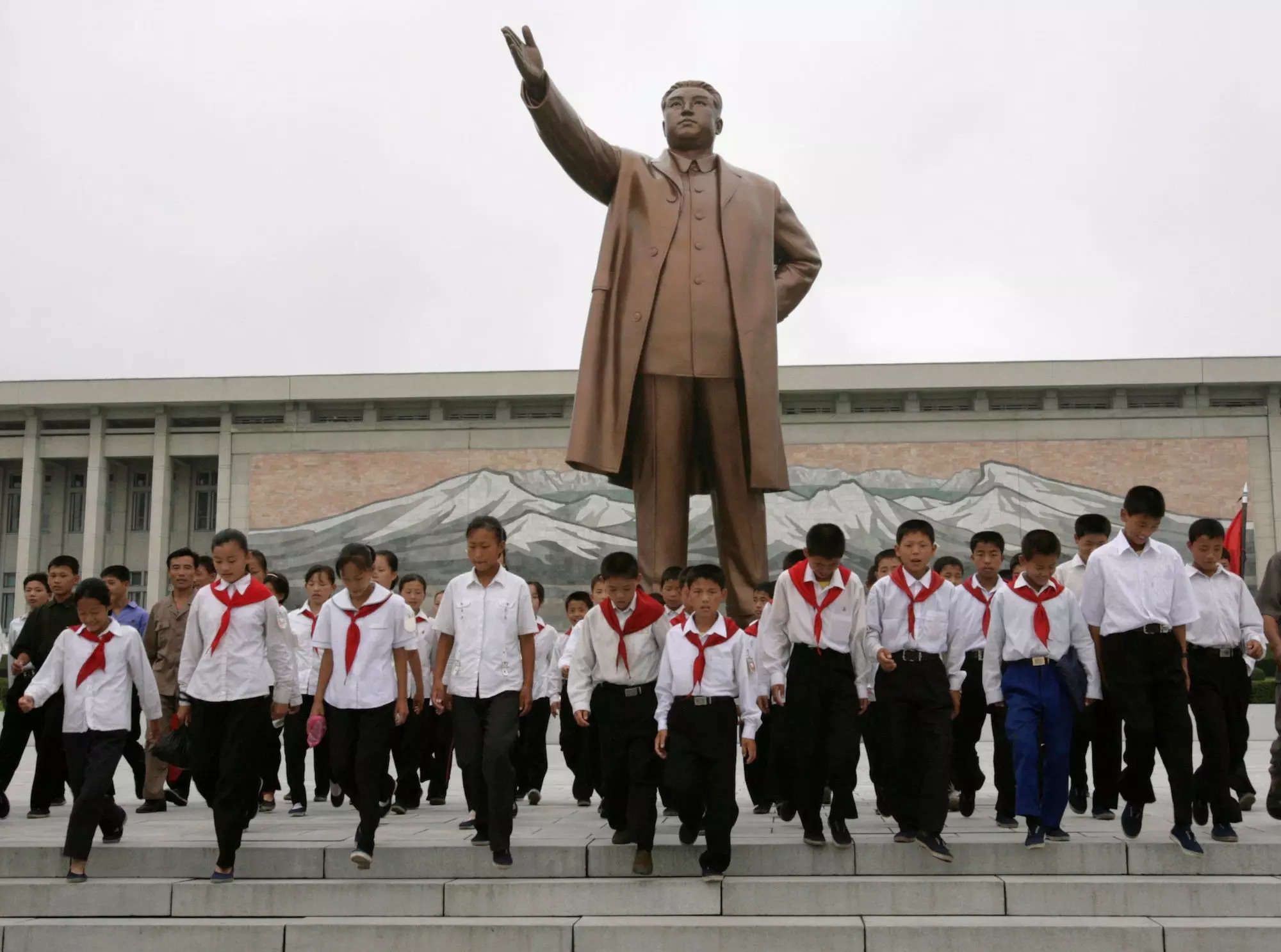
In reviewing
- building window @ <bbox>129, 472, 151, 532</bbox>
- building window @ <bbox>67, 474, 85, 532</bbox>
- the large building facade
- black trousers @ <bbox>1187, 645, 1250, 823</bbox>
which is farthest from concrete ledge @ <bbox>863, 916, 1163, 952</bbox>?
building window @ <bbox>67, 474, 85, 532</bbox>

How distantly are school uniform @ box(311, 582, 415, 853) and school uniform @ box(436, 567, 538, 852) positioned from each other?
0.78ft

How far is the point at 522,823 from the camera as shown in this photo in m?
5.60

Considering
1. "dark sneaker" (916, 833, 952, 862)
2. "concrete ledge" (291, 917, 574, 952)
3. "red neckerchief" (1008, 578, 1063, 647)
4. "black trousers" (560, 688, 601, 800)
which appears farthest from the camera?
"black trousers" (560, 688, 601, 800)

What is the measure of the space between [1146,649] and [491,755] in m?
2.57

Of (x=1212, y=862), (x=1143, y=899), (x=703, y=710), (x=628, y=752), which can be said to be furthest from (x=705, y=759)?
(x=1212, y=862)

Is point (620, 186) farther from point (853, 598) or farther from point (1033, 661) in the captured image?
point (1033, 661)

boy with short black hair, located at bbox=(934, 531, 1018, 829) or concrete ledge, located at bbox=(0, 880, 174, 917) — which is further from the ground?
boy with short black hair, located at bbox=(934, 531, 1018, 829)

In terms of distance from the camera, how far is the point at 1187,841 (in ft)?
14.8

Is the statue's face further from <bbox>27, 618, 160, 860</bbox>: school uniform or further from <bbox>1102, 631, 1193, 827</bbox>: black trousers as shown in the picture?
<bbox>27, 618, 160, 860</bbox>: school uniform

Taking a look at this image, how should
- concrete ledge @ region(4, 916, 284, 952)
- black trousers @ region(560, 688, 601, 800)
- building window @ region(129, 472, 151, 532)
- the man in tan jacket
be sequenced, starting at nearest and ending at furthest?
1. concrete ledge @ region(4, 916, 284, 952)
2. black trousers @ region(560, 688, 601, 800)
3. the man in tan jacket
4. building window @ region(129, 472, 151, 532)

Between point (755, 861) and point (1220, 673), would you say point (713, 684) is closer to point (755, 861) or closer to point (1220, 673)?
point (755, 861)

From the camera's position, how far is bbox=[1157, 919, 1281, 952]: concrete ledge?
4.01 metres

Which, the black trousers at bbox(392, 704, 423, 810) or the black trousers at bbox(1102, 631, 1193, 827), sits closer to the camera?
the black trousers at bbox(1102, 631, 1193, 827)

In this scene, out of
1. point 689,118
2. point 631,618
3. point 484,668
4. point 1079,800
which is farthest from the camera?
point 689,118
